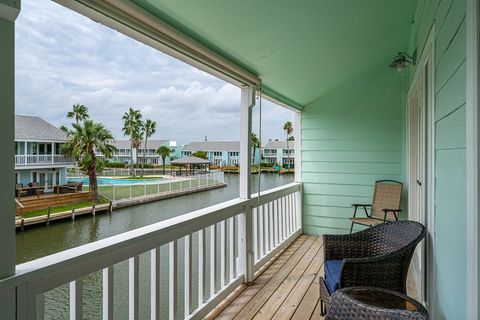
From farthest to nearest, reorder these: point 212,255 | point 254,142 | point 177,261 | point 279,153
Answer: point 279,153
point 254,142
point 212,255
point 177,261

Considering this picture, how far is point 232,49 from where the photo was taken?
2.54 m

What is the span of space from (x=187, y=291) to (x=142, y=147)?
4.13ft

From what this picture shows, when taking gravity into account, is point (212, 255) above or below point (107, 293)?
below

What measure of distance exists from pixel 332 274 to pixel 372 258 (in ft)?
1.24

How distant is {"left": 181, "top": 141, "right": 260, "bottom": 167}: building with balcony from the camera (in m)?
2.16

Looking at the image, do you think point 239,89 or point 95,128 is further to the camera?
point 239,89

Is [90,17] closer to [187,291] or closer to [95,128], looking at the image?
[95,128]

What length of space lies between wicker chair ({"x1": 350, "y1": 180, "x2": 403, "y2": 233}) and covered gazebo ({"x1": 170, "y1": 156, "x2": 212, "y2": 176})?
9.60ft

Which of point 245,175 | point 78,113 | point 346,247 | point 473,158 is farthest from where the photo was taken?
point 245,175

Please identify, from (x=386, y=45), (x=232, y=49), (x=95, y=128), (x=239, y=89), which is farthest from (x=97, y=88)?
(x=386, y=45)

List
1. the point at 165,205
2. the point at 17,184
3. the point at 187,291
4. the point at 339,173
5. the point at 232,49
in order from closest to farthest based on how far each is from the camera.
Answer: the point at 17,184 → the point at 165,205 → the point at 187,291 → the point at 232,49 → the point at 339,173

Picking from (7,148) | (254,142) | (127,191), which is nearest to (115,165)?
(127,191)

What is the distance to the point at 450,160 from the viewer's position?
4.58ft

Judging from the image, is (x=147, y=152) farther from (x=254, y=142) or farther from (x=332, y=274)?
(x=254, y=142)
